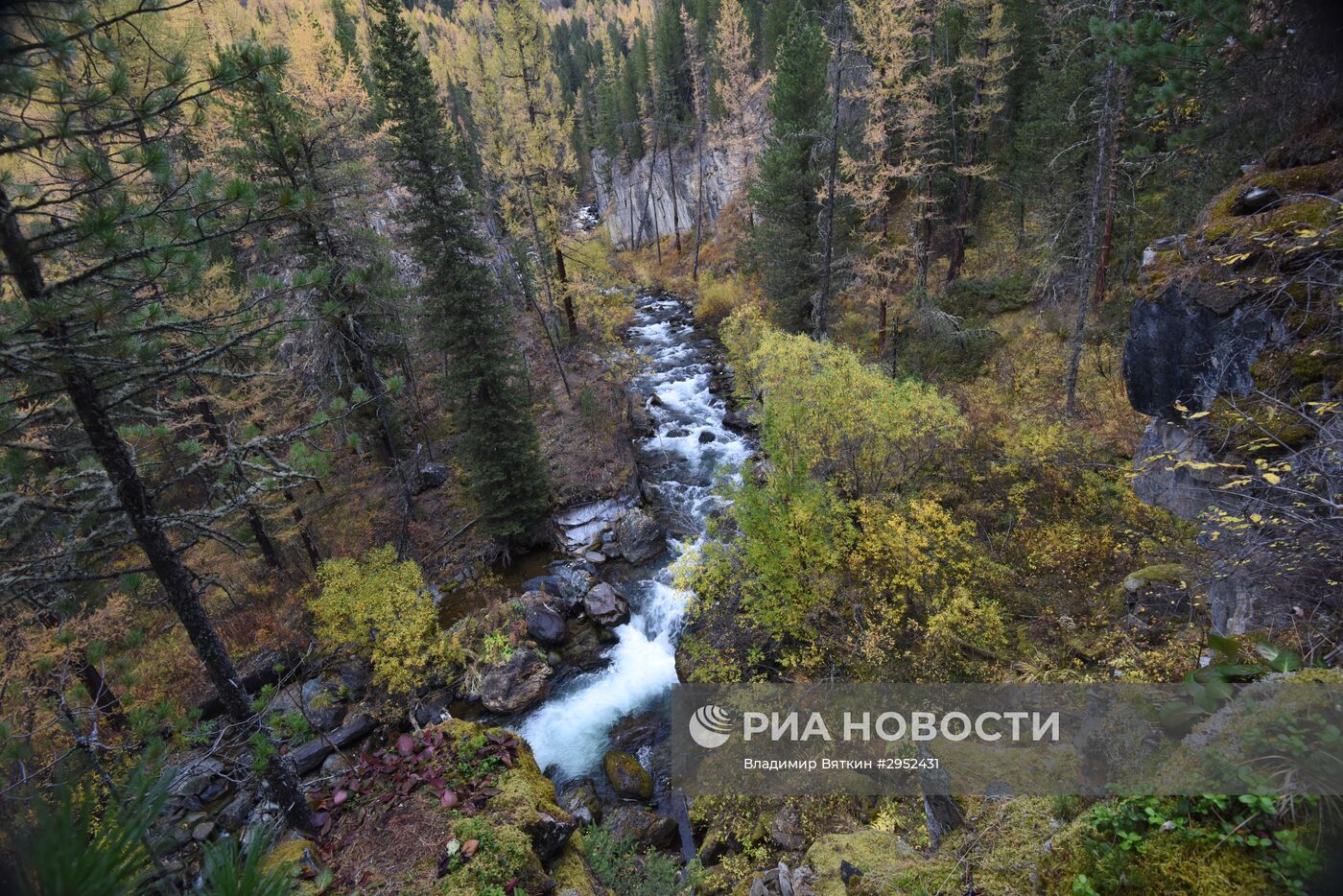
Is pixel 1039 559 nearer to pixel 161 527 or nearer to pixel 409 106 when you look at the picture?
pixel 161 527

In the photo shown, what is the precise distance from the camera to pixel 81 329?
446cm

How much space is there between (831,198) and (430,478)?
57.7 ft

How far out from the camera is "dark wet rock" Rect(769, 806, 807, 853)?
8.62 meters

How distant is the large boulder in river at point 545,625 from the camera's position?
1462 centimetres

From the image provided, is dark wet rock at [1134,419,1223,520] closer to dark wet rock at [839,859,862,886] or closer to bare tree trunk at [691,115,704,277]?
dark wet rock at [839,859,862,886]

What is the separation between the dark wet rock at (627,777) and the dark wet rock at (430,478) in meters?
13.0

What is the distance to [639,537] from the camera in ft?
58.4

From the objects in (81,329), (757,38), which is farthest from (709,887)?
(757,38)

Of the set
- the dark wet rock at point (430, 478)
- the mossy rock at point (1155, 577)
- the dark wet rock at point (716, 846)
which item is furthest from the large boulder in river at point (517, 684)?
the mossy rock at point (1155, 577)

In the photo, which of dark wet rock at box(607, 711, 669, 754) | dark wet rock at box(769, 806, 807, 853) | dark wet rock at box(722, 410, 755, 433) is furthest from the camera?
dark wet rock at box(722, 410, 755, 433)

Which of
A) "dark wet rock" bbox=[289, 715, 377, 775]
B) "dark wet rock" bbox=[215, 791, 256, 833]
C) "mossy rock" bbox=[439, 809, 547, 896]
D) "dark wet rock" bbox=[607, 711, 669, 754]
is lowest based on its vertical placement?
"dark wet rock" bbox=[607, 711, 669, 754]

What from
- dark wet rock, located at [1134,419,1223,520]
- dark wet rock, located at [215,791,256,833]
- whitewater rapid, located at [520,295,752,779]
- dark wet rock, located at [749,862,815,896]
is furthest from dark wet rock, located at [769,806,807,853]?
dark wet rock, located at [215,791,256,833]

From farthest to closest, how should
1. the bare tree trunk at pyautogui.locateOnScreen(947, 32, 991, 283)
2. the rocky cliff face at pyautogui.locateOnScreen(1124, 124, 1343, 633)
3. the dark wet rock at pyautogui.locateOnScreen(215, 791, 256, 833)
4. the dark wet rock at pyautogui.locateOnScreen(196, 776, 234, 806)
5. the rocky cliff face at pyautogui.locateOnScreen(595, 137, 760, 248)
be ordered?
1. the rocky cliff face at pyautogui.locateOnScreen(595, 137, 760, 248)
2. the bare tree trunk at pyautogui.locateOnScreen(947, 32, 991, 283)
3. the dark wet rock at pyautogui.locateOnScreen(196, 776, 234, 806)
4. the dark wet rock at pyautogui.locateOnScreen(215, 791, 256, 833)
5. the rocky cliff face at pyautogui.locateOnScreen(1124, 124, 1343, 633)

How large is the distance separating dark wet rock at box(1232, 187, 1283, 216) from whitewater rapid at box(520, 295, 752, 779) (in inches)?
379
